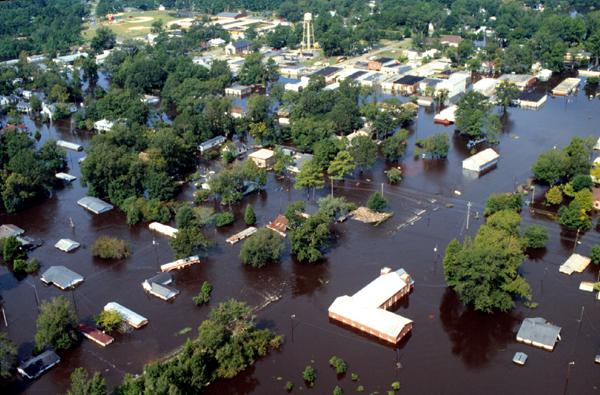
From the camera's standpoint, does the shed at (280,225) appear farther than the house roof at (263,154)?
No

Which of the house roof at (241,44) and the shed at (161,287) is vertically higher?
the shed at (161,287)

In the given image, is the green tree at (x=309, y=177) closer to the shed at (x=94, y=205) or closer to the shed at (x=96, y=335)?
the shed at (x=94, y=205)

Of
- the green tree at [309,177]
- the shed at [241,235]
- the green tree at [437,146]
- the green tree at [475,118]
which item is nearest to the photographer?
the shed at [241,235]

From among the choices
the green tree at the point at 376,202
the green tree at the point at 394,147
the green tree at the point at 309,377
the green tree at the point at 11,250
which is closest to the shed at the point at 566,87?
the green tree at the point at 394,147

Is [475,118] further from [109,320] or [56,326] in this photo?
[56,326]

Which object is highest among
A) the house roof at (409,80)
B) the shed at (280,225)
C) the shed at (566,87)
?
the shed at (280,225)

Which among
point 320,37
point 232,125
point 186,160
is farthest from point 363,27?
point 186,160

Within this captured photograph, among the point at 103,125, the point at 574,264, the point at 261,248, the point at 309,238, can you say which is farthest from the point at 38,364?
the point at 103,125

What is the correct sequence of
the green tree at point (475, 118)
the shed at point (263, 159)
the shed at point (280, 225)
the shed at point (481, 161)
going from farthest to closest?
the green tree at point (475, 118) → the shed at point (263, 159) → the shed at point (481, 161) → the shed at point (280, 225)
